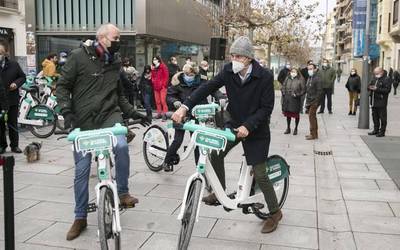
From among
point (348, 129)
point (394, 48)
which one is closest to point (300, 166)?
point (348, 129)

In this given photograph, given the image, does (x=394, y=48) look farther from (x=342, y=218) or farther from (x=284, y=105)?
(x=342, y=218)

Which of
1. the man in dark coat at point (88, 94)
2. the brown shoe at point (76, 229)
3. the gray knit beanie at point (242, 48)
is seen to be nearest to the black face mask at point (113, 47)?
the man in dark coat at point (88, 94)

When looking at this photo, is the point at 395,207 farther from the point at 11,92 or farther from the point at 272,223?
the point at 11,92

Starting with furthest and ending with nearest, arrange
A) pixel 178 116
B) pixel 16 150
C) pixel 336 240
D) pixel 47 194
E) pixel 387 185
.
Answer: pixel 16 150, pixel 387 185, pixel 47 194, pixel 336 240, pixel 178 116

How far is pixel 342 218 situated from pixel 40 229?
306 cm

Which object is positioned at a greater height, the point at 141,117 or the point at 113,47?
the point at 113,47

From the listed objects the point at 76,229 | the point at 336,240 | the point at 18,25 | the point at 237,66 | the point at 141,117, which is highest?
the point at 18,25

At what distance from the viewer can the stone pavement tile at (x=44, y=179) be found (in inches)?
268

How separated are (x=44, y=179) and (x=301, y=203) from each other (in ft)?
11.2

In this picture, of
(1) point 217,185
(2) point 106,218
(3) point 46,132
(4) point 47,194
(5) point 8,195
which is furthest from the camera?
(3) point 46,132

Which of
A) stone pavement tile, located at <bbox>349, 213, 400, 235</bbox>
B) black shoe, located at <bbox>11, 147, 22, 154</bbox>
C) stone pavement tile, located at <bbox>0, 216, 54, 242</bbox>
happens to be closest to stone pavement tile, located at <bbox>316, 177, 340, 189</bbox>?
stone pavement tile, located at <bbox>349, 213, 400, 235</bbox>

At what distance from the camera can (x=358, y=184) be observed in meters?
7.06

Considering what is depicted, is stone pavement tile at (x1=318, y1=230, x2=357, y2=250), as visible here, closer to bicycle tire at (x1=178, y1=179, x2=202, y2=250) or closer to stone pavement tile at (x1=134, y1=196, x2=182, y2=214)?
bicycle tire at (x1=178, y1=179, x2=202, y2=250)

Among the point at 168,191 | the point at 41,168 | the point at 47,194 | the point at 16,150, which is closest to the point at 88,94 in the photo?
the point at 47,194
